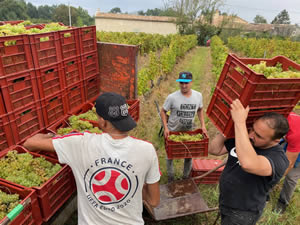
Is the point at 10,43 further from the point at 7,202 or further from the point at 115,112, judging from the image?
the point at 115,112

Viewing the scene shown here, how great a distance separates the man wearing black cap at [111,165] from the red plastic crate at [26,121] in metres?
1.39

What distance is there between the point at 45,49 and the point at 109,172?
249 cm

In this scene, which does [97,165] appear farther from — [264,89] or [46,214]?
[264,89]

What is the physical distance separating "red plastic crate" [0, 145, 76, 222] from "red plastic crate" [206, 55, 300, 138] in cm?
203

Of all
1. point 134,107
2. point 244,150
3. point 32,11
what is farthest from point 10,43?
point 32,11

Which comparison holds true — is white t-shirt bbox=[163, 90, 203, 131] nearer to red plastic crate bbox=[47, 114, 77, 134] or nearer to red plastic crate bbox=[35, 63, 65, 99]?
red plastic crate bbox=[47, 114, 77, 134]

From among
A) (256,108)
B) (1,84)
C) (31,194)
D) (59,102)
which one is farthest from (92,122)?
(256,108)

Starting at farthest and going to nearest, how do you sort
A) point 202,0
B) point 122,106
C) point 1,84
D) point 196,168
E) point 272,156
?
1. point 202,0
2. point 196,168
3. point 1,84
4. point 272,156
5. point 122,106

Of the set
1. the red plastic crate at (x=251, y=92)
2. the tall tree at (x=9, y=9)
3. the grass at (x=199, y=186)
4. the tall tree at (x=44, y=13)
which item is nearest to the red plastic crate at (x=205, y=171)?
the grass at (x=199, y=186)

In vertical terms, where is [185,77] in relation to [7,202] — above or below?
above

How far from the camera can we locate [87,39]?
422 cm

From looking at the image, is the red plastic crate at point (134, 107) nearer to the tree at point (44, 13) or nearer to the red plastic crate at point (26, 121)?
the red plastic crate at point (26, 121)

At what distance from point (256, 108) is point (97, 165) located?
1.62 m

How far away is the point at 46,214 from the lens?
96.6 inches
